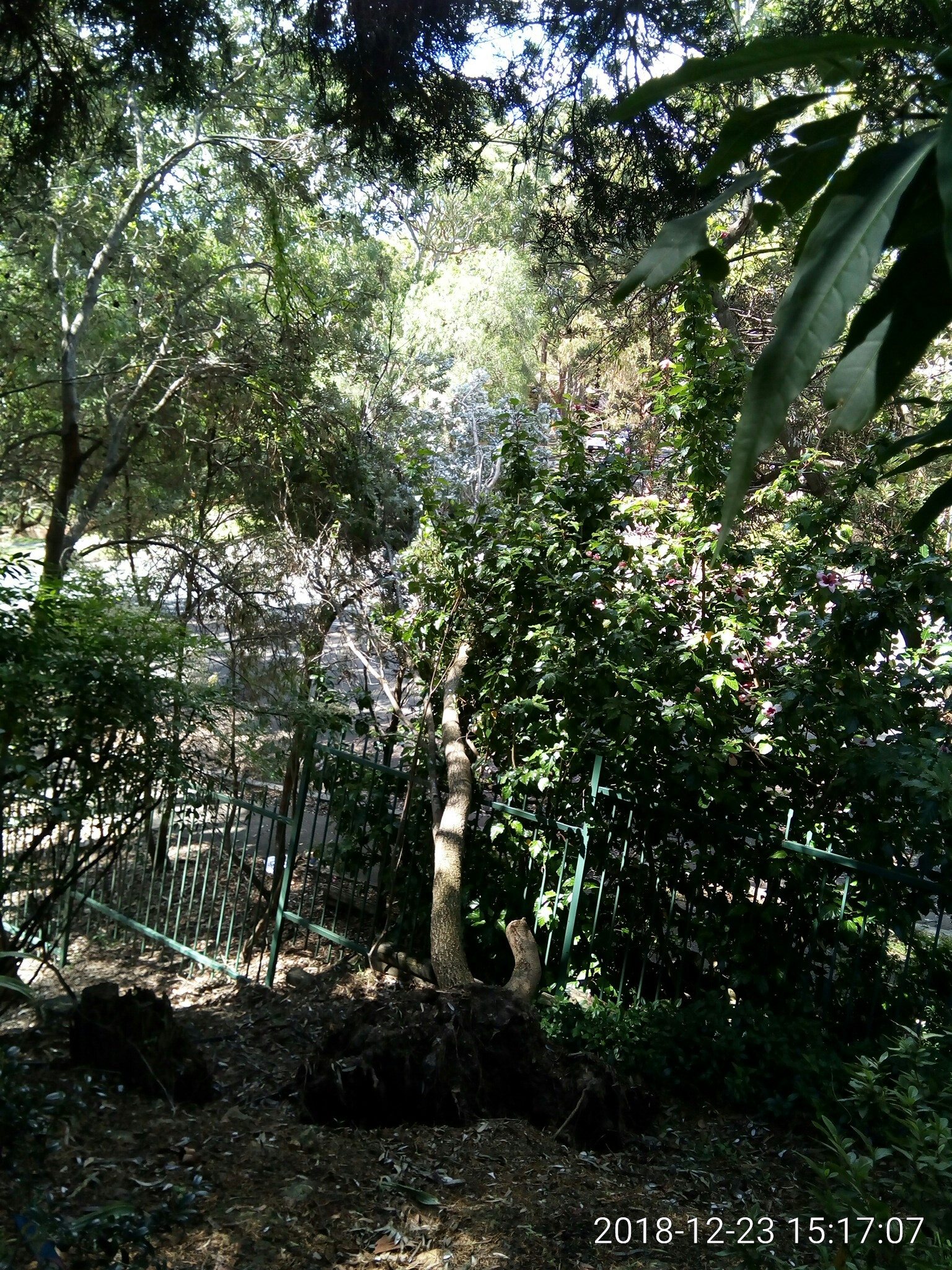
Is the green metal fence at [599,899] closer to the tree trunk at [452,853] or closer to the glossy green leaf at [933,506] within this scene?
A: the tree trunk at [452,853]

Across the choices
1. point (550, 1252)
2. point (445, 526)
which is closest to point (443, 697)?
point (445, 526)

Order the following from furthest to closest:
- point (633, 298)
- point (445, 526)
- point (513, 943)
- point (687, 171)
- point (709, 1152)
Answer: point (633, 298) → point (445, 526) → point (513, 943) → point (687, 171) → point (709, 1152)

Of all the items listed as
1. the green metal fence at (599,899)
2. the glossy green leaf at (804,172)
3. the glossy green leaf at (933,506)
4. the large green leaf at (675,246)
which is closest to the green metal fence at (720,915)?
the green metal fence at (599,899)

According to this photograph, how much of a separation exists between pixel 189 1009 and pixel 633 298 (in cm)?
595

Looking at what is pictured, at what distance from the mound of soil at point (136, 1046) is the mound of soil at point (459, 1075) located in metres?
0.57

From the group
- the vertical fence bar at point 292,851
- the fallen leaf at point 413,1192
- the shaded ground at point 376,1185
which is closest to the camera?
the shaded ground at point 376,1185

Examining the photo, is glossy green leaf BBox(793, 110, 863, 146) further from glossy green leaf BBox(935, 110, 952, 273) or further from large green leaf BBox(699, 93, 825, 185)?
glossy green leaf BBox(935, 110, 952, 273)

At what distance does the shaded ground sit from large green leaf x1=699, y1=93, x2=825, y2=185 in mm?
2476

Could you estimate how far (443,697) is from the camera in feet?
21.0

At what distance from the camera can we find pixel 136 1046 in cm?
433

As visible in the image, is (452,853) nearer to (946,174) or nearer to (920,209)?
(920,209)

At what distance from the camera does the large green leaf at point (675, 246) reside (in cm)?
106

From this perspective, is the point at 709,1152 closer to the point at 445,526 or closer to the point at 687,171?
the point at 445,526

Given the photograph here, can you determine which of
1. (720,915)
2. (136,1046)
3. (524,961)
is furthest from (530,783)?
(136,1046)
